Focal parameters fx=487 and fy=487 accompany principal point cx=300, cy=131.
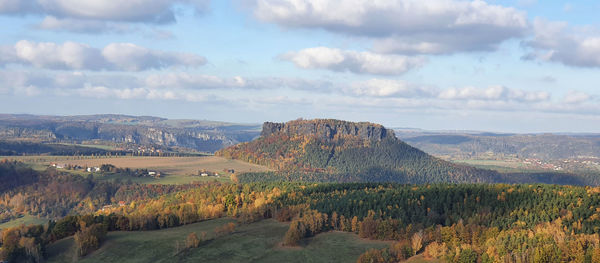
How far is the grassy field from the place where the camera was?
12794 cm

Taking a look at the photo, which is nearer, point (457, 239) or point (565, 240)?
point (565, 240)

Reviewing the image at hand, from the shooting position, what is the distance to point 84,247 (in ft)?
460

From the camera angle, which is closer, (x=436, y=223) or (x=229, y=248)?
(x=229, y=248)

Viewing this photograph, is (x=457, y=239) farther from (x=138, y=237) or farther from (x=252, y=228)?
(x=138, y=237)

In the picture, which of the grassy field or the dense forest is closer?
the dense forest

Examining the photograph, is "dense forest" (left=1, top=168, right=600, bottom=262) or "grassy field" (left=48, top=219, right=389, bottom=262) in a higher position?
"dense forest" (left=1, top=168, right=600, bottom=262)

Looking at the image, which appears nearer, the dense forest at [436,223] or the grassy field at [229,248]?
the dense forest at [436,223]

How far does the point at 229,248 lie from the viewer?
13738 cm

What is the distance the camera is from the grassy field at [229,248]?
127938mm

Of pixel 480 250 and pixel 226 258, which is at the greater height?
pixel 480 250

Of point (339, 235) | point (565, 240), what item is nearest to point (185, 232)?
point (339, 235)

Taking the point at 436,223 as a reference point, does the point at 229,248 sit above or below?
below

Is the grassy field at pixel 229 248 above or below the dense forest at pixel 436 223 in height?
below

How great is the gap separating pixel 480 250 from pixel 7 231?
140033 mm
